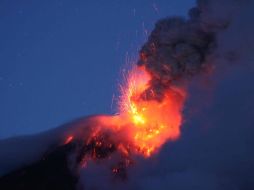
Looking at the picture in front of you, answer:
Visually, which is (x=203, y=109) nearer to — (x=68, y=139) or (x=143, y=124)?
(x=143, y=124)

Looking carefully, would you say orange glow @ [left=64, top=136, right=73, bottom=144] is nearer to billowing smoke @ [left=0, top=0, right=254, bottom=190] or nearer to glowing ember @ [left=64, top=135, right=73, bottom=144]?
glowing ember @ [left=64, top=135, right=73, bottom=144]

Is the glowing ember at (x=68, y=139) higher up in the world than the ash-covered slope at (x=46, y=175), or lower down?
higher up

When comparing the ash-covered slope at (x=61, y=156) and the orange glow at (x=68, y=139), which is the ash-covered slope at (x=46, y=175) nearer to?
the ash-covered slope at (x=61, y=156)

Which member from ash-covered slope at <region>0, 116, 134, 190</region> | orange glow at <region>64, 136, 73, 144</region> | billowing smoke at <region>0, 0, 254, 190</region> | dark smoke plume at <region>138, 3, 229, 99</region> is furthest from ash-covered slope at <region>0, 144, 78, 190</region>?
A: dark smoke plume at <region>138, 3, 229, 99</region>

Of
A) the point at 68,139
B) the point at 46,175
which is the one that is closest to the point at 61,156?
the point at 68,139

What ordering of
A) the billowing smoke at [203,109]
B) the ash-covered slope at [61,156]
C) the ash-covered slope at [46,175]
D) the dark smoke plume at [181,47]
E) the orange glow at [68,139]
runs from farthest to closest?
the orange glow at [68,139]
the ash-covered slope at [46,175]
the ash-covered slope at [61,156]
the dark smoke plume at [181,47]
the billowing smoke at [203,109]

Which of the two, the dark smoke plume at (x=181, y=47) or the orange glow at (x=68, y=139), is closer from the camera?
the dark smoke plume at (x=181, y=47)

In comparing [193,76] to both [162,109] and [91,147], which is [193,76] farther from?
[91,147]

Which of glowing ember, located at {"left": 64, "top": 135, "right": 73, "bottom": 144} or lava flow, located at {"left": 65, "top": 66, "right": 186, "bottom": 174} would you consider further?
glowing ember, located at {"left": 64, "top": 135, "right": 73, "bottom": 144}

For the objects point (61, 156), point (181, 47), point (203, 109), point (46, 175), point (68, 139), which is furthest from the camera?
point (68, 139)

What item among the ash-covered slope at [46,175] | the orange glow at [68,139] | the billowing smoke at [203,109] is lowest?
the billowing smoke at [203,109]

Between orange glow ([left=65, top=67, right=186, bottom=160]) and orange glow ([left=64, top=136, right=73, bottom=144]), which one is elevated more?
orange glow ([left=64, top=136, right=73, bottom=144])

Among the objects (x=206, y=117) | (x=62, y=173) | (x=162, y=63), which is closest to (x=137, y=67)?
(x=162, y=63)

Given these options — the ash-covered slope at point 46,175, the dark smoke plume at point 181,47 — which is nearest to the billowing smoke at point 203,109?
the dark smoke plume at point 181,47
